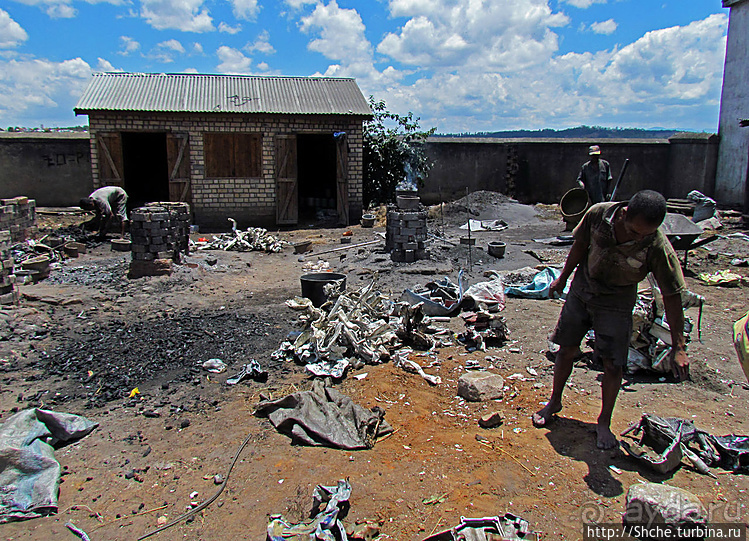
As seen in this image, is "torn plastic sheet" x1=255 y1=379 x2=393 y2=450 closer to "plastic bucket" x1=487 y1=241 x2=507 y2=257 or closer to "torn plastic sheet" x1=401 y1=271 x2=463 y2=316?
"torn plastic sheet" x1=401 y1=271 x2=463 y2=316

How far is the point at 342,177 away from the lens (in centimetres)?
1515

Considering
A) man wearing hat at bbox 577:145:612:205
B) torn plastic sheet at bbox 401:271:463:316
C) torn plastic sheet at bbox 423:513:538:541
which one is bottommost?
torn plastic sheet at bbox 423:513:538:541

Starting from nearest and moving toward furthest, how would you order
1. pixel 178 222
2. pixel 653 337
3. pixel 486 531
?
1. pixel 486 531
2. pixel 653 337
3. pixel 178 222

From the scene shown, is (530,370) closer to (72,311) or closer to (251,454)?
(251,454)

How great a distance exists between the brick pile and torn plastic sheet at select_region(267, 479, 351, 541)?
656 cm

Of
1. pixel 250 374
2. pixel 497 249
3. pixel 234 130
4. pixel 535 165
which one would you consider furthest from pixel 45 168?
pixel 535 165

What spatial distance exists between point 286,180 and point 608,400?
12.3 meters

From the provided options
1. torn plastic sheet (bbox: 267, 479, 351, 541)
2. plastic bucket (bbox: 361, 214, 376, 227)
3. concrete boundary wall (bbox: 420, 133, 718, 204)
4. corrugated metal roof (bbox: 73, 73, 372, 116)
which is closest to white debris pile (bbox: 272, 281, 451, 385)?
torn plastic sheet (bbox: 267, 479, 351, 541)

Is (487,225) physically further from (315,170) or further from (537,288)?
(315,170)

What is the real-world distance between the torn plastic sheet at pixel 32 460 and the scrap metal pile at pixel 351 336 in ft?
7.09

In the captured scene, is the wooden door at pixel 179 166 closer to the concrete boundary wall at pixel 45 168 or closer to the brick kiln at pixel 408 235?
the concrete boundary wall at pixel 45 168

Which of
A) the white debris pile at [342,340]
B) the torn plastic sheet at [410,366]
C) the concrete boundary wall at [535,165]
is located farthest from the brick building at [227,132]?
the torn plastic sheet at [410,366]

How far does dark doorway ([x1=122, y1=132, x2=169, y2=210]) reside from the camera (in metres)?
18.0

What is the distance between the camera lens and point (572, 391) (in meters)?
4.65
